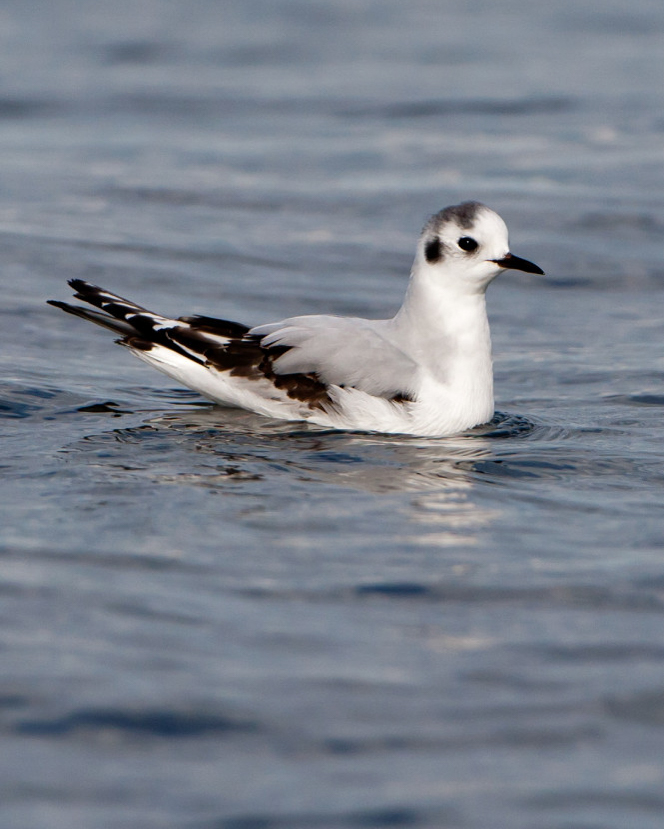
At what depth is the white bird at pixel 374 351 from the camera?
314 inches

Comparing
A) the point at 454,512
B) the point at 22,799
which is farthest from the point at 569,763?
the point at 454,512

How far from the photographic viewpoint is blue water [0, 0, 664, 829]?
435 cm

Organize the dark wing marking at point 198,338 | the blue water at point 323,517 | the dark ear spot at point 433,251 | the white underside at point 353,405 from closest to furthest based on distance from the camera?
the blue water at point 323,517
the white underside at point 353,405
the dark wing marking at point 198,338
the dark ear spot at point 433,251

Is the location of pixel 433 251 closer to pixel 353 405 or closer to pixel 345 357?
pixel 345 357

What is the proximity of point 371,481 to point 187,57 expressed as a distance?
14.2 m

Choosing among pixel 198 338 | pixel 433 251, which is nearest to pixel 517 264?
pixel 433 251

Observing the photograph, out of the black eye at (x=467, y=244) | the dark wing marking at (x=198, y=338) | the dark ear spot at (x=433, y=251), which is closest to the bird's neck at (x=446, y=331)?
the dark ear spot at (x=433, y=251)

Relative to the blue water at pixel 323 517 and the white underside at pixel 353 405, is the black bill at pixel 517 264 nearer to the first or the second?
the white underside at pixel 353 405

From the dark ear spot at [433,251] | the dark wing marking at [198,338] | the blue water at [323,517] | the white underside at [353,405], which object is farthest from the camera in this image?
the dark ear spot at [433,251]

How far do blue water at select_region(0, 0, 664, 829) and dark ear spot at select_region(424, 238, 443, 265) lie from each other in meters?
1.07

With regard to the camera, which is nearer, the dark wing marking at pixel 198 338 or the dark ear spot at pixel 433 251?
the dark wing marking at pixel 198 338

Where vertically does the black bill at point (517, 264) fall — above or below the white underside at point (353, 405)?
above

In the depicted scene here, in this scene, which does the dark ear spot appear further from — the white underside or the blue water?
the blue water

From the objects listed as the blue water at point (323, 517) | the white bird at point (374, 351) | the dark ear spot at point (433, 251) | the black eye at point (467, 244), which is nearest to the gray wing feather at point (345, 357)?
the white bird at point (374, 351)
